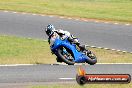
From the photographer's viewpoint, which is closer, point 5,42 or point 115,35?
point 5,42

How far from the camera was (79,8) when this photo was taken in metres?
43.4

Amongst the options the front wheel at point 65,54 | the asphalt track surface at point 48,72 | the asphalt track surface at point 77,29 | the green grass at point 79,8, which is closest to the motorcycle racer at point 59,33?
the front wheel at point 65,54

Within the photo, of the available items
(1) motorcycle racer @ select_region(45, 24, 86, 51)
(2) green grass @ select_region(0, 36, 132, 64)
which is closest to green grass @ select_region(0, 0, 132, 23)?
(2) green grass @ select_region(0, 36, 132, 64)

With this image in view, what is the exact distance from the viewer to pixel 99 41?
104 feet

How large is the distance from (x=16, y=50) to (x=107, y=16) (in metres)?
12.6

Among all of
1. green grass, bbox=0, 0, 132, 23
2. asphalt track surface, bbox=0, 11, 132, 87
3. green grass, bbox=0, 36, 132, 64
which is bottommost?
green grass, bbox=0, 36, 132, 64

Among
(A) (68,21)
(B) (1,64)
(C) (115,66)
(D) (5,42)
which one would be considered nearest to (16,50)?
(D) (5,42)

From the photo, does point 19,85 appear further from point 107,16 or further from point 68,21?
point 107,16

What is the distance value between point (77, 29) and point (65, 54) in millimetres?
14275

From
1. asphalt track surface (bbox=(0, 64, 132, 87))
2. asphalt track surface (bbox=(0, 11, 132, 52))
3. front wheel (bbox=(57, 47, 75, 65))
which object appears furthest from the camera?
asphalt track surface (bbox=(0, 11, 132, 52))

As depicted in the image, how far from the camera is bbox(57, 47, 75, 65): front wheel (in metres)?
20.5

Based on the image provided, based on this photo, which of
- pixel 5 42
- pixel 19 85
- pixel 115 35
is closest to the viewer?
pixel 19 85

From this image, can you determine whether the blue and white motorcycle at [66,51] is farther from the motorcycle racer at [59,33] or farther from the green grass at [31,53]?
the green grass at [31,53]

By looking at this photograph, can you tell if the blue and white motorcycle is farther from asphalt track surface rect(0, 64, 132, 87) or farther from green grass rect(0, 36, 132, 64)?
green grass rect(0, 36, 132, 64)
